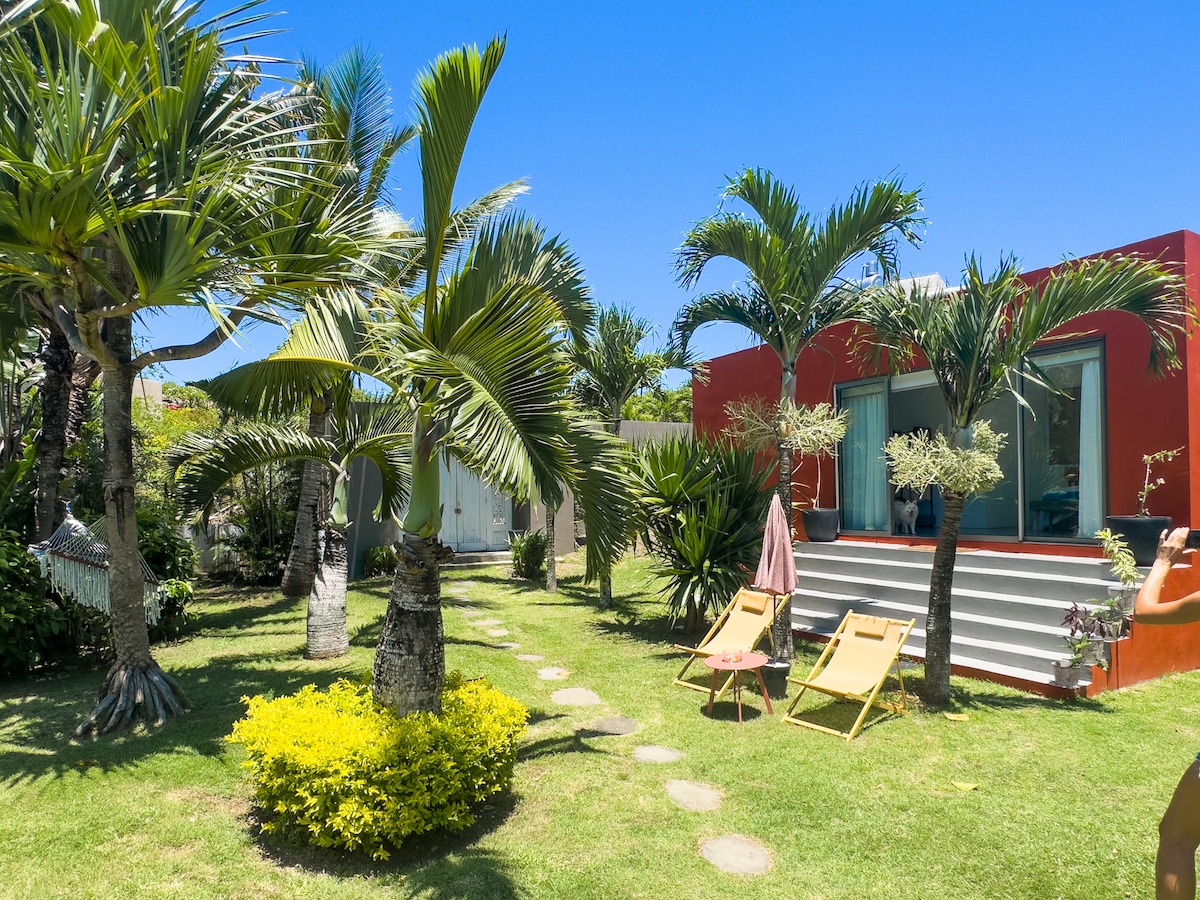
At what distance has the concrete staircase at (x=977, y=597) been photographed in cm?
657

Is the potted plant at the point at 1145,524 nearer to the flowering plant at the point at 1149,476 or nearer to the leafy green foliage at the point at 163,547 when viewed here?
the flowering plant at the point at 1149,476

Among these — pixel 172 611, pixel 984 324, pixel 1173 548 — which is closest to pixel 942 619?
pixel 984 324

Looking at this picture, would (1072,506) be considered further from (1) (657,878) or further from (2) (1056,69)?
(1) (657,878)

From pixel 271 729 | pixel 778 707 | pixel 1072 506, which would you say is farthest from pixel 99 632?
pixel 1072 506

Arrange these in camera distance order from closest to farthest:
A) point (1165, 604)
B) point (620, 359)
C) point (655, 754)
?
point (1165, 604) < point (655, 754) < point (620, 359)

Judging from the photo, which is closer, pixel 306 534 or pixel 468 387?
pixel 468 387

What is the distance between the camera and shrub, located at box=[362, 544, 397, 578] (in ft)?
43.7

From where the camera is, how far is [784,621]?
6.99 m

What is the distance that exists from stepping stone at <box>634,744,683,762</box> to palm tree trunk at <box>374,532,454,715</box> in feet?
5.11

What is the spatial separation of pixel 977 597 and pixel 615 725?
424 cm

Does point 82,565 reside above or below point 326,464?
below

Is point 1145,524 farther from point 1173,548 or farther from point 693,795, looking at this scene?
point 693,795

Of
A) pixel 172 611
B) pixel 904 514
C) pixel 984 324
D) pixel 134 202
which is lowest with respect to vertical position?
pixel 172 611

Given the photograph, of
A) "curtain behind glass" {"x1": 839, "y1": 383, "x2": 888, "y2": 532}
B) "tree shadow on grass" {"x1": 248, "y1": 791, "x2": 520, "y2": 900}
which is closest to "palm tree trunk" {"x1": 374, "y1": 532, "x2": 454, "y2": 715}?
"tree shadow on grass" {"x1": 248, "y1": 791, "x2": 520, "y2": 900}
